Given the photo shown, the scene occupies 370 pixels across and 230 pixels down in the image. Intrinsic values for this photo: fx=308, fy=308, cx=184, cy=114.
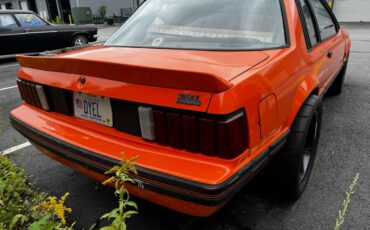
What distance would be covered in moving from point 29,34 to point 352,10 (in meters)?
18.4

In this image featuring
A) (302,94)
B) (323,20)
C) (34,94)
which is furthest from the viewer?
(323,20)

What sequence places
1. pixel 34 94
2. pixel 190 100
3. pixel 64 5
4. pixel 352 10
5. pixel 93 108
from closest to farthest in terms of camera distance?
pixel 190 100, pixel 93 108, pixel 34 94, pixel 352 10, pixel 64 5

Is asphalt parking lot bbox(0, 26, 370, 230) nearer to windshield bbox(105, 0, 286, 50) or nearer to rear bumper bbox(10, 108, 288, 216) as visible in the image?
rear bumper bbox(10, 108, 288, 216)

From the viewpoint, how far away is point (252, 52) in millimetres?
1995

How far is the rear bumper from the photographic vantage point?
4.93ft

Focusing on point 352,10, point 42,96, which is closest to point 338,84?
point 42,96

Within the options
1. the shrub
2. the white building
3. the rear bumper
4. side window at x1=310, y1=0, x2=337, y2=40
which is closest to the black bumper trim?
the rear bumper

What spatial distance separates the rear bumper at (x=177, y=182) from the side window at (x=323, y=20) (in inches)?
63.4

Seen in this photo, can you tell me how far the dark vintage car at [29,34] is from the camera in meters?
8.81

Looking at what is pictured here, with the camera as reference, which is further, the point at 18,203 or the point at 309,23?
the point at 309,23

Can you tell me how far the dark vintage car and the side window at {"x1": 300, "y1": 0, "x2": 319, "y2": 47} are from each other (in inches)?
340

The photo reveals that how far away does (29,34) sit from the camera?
9086 mm

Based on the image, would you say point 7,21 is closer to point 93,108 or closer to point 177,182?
point 93,108

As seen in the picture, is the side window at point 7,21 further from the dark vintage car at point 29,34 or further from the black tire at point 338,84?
the black tire at point 338,84
